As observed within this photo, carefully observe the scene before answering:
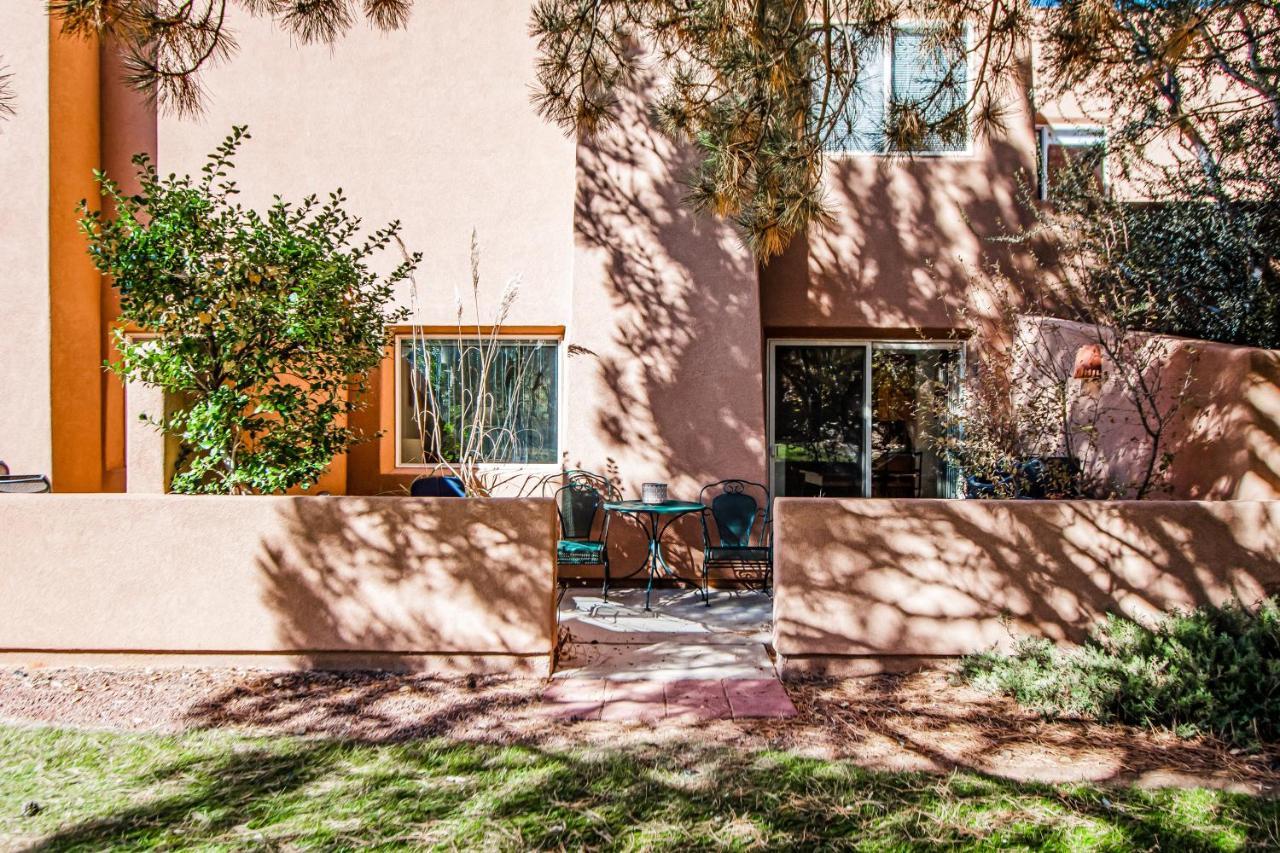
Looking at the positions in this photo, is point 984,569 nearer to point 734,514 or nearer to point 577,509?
point 734,514

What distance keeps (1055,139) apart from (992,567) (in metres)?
5.68

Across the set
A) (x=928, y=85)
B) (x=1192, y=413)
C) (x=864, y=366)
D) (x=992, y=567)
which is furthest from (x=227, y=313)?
(x=1192, y=413)

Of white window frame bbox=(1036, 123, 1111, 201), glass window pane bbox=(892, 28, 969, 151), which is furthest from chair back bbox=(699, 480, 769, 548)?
white window frame bbox=(1036, 123, 1111, 201)

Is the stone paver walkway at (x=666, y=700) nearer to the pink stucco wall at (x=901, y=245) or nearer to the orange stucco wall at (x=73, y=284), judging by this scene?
the pink stucco wall at (x=901, y=245)

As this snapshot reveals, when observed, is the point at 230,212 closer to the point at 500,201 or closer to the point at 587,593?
the point at 500,201

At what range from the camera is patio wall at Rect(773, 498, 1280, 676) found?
4254mm

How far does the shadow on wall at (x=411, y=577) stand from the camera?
4359 millimetres

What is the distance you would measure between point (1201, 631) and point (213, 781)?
4.72 meters

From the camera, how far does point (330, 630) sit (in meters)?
4.38

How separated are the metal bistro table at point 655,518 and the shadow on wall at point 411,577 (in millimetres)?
1752

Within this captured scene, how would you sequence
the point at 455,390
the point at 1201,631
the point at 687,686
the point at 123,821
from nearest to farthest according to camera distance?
the point at 123,821, the point at 1201,631, the point at 687,686, the point at 455,390

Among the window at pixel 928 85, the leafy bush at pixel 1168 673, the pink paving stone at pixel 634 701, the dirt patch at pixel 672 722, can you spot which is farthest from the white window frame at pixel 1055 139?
the pink paving stone at pixel 634 701

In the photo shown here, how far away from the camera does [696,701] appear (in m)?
4.12

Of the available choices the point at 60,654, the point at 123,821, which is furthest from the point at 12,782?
the point at 60,654
